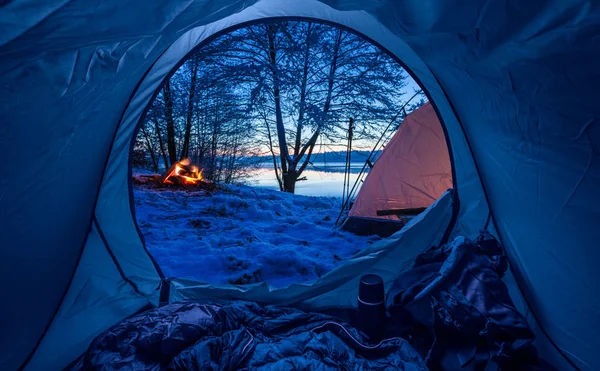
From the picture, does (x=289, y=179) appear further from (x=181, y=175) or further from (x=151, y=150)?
(x=151, y=150)

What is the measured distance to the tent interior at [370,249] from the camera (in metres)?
0.89

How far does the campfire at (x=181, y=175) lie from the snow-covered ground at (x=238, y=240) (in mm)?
1260

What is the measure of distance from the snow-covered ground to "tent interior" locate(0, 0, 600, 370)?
0.62 metres

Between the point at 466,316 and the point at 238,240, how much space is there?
8.69ft

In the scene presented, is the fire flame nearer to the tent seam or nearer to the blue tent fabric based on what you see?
the tent seam

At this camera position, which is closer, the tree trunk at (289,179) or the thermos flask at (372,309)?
the thermos flask at (372,309)

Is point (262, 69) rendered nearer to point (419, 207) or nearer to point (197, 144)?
point (197, 144)

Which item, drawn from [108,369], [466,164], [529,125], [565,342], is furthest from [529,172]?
[108,369]

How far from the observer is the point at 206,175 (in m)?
10.5

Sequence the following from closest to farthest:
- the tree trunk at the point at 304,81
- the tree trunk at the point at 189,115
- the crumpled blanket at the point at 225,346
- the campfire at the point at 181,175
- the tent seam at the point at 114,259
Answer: the crumpled blanket at the point at 225,346 < the tent seam at the point at 114,259 < the tree trunk at the point at 304,81 < the campfire at the point at 181,175 < the tree trunk at the point at 189,115

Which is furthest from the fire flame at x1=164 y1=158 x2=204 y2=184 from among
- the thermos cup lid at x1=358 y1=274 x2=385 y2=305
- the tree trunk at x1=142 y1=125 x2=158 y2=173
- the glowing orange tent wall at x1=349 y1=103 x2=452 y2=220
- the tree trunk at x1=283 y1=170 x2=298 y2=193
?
the thermos cup lid at x1=358 y1=274 x2=385 y2=305

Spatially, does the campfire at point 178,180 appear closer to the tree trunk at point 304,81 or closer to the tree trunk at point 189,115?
the tree trunk at point 189,115

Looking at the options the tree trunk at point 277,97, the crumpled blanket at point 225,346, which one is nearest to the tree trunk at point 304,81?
the tree trunk at point 277,97

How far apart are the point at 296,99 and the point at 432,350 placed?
7056 millimetres
